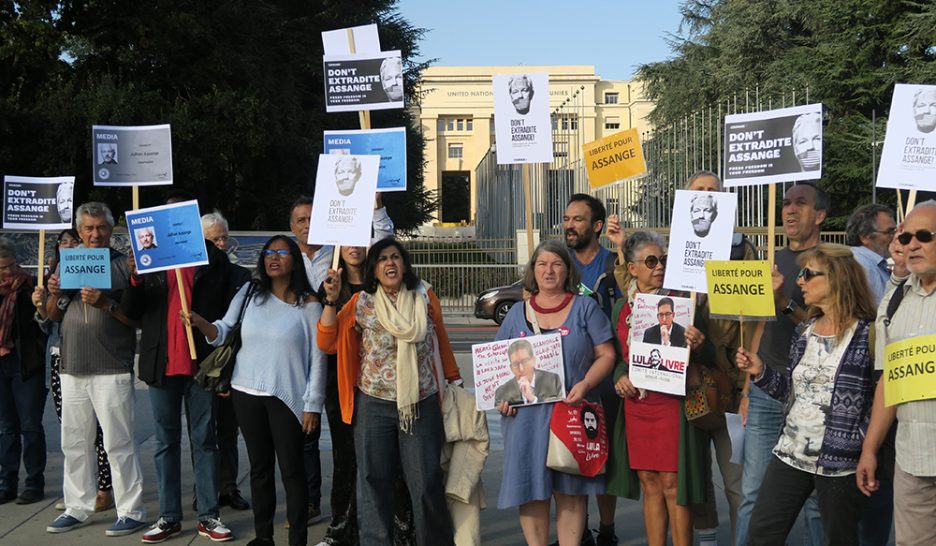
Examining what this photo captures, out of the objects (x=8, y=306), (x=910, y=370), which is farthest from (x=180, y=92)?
(x=910, y=370)

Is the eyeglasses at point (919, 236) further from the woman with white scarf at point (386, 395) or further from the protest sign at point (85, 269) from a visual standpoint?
the protest sign at point (85, 269)

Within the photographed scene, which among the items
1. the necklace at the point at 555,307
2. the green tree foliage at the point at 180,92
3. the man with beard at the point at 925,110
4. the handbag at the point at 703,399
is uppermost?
the green tree foliage at the point at 180,92

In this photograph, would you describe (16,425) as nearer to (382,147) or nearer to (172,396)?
(172,396)

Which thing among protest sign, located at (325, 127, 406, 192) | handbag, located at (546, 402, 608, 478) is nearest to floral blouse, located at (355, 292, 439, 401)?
handbag, located at (546, 402, 608, 478)

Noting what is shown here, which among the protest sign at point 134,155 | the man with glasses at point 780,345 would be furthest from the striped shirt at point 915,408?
the protest sign at point 134,155

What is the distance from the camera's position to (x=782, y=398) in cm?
469

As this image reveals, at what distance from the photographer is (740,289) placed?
189 inches

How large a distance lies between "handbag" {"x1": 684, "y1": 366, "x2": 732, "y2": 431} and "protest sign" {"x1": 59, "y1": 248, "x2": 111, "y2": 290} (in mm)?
3532

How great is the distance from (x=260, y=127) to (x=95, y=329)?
19079mm

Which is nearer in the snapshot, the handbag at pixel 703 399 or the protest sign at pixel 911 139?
the handbag at pixel 703 399

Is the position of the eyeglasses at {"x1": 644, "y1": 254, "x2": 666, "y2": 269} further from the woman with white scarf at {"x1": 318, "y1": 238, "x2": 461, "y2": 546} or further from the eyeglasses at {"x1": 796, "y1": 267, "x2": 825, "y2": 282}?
the woman with white scarf at {"x1": 318, "y1": 238, "x2": 461, "y2": 546}

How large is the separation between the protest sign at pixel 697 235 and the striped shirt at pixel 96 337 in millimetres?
3379

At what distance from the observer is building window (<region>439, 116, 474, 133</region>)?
293 ft

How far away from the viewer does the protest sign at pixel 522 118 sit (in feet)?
22.0
